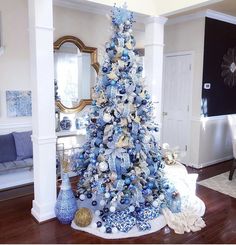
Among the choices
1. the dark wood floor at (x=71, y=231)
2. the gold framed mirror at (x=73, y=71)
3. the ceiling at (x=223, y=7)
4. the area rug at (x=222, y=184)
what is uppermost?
the ceiling at (x=223, y=7)

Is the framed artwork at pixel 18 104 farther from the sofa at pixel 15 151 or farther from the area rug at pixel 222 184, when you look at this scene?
the area rug at pixel 222 184

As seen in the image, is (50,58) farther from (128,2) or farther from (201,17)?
(201,17)

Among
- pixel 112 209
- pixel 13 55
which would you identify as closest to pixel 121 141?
pixel 112 209

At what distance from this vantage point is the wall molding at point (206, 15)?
4418mm

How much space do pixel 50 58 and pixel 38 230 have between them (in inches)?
70.3

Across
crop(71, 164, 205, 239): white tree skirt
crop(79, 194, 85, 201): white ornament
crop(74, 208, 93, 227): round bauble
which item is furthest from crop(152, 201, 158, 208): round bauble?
crop(79, 194, 85, 201): white ornament

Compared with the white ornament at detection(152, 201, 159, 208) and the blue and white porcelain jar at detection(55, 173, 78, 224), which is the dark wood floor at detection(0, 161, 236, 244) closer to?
the blue and white porcelain jar at detection(55, 173, 78, 224)

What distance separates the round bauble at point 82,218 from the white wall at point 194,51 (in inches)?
104

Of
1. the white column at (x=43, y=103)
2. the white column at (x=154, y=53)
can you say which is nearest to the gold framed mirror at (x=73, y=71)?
the white column at (x=154, y=53)

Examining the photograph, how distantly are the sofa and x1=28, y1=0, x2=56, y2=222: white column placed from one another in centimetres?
83

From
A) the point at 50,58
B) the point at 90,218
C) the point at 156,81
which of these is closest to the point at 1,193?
the point at 90,218

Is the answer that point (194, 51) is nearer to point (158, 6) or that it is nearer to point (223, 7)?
point (223, 7)

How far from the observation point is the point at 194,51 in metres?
4.64

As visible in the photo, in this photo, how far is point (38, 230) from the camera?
2.74m
